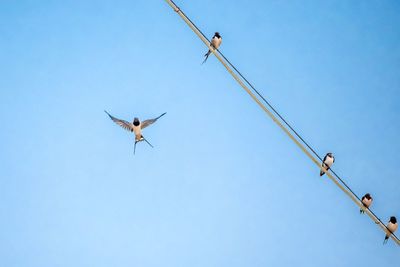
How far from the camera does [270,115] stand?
519 cm

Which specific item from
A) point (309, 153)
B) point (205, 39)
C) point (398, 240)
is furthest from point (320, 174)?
point (205, 39)

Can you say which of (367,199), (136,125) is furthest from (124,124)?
(367,199)

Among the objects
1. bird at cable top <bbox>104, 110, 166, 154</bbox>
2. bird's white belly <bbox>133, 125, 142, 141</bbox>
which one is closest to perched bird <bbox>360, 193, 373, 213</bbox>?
bird at cable top <bbox>104, 110, 166, 154</bbox>

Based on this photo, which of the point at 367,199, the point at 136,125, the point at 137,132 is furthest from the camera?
the point at 367,199

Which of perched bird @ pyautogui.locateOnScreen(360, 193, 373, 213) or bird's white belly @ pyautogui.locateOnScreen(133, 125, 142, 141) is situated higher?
bird's white belly @ pyautogui.locateOnScreen(133, 125, 142, 141)

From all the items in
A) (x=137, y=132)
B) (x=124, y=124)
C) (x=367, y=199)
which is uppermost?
(x=124, y=124)

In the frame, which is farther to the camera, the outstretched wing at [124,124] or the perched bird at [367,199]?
the perched bird at [367,199]

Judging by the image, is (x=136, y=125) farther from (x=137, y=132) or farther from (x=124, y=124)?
(x=124, y=124)

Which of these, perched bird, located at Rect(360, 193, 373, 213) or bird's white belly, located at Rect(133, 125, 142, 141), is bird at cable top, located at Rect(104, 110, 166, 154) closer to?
bird's white belly, located at Rect(133, 125, 142, 141)

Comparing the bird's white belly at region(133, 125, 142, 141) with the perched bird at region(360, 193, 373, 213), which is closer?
the bird's white belly at region(133, 125, 142, 141)

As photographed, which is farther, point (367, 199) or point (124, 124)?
point (367, 199)

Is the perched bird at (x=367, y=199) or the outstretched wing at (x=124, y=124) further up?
the outstretched wing at (x=124, y=124)

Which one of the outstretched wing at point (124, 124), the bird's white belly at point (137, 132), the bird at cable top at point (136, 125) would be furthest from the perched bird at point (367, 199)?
the outstretched wing at point (124, 124)

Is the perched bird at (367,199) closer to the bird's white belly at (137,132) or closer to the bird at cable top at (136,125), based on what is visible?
the bird at cable top at (136,125)
